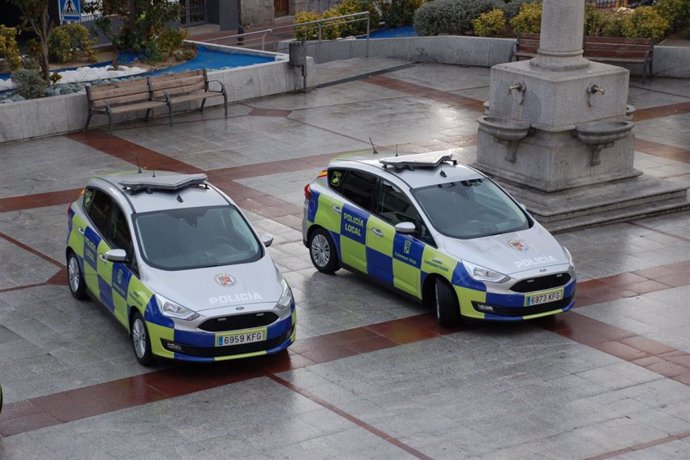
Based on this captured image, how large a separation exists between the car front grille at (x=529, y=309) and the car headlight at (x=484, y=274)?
0.27 meters

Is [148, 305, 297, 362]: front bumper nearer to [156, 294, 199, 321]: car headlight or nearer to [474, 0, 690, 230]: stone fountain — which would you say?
[156, 294, 199, 321]: car headlight

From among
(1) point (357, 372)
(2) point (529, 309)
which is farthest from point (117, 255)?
(2) point (529, 309)

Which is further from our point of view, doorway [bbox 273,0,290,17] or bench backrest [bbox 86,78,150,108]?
doorway [bbox 273,0,290,17]

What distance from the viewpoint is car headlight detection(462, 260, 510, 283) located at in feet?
40.9

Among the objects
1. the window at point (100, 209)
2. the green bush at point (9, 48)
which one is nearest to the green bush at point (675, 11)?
the green bush at point (9, 48)

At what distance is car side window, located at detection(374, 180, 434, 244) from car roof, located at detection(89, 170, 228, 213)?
188cm

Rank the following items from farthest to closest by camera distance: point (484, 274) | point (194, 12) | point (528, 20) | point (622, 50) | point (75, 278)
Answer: point (194, 12) → point (528, 20) → point (622, 50) → point (75, 278) → point (484, 274)

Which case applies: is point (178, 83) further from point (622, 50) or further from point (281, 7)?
point (281, 7)

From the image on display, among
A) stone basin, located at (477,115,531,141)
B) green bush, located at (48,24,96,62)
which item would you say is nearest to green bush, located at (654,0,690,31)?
stone basin, located at (477,115,531,141)

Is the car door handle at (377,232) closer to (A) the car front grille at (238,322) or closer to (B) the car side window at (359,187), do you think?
(B) the car side window at (359,187)

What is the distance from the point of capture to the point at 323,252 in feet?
48.0

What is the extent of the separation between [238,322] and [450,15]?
18.8 m

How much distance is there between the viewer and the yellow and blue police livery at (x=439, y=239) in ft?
41.2

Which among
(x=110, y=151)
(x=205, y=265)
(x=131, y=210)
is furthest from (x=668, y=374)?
(x=110, y=151)
